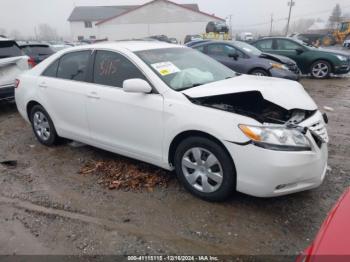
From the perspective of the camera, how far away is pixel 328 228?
5.50ft

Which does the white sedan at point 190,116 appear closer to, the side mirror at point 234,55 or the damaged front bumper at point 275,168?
the damaged front bumper at point 275,168

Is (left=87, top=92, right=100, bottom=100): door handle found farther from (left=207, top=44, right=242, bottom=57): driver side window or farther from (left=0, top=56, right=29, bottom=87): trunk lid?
(left=207, top=44, right=242, bottom=57): driver side window

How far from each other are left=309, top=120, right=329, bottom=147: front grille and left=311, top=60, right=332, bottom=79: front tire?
352 inches

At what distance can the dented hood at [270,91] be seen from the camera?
3.19 metres

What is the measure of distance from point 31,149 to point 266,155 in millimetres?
3788

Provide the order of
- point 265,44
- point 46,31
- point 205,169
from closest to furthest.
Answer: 1. point 205,169
2. point 265,44
3. point 46,31

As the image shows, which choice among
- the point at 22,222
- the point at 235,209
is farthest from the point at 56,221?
the point at 235,209

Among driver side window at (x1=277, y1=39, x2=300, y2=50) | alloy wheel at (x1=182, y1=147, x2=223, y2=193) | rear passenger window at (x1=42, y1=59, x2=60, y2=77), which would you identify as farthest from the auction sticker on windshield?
driver side window at (x1=277, y1=39, x2=300, y2=50)

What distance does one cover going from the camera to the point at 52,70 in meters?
4.61

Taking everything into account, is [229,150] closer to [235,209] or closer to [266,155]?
[266,155]

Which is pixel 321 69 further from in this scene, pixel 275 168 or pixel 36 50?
pixel 275 168

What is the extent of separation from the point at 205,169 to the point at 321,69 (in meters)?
9.69

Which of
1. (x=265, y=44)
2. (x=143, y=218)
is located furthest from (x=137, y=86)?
(x=265, y=44)

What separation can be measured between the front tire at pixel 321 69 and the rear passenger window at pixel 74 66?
935cm
